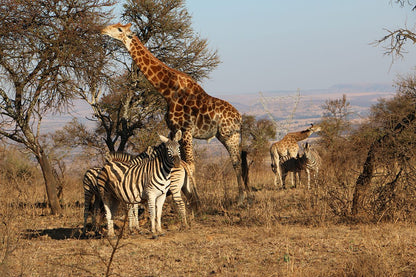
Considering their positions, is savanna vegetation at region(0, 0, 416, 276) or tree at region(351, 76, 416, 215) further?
tree at region(351, 76, 416, 215)

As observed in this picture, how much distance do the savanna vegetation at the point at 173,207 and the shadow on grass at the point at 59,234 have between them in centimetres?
4

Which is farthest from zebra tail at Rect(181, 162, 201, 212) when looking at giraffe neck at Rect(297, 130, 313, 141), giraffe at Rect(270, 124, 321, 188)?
giraffe neck at Rect(297, 130, 313, 141)

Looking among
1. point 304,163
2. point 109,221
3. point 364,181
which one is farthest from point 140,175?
point 304,163

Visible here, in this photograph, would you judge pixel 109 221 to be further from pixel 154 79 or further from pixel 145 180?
pixel 154 79

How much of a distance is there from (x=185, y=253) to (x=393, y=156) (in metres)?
4.05

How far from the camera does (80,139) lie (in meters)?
18.1

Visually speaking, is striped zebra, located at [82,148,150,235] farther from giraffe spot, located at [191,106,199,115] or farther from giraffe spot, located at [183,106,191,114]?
giraffe spot, located at [191,106,199,115]

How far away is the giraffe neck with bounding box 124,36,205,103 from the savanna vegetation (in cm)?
125

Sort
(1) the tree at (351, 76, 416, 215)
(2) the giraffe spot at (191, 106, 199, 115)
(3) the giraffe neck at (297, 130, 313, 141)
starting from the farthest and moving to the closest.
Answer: (3) the giraffe neck at (297, 130, 313, 141), (2) the giraffe spot at (191, 106, 199, 115), (1) the tree at (351, 76, 416, 215)

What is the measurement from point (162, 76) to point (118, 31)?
1.36 m

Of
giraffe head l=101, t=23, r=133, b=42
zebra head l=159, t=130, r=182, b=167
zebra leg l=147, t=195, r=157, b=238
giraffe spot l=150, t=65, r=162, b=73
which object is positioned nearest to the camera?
zebra head l=159, t=130, r=182, b=167

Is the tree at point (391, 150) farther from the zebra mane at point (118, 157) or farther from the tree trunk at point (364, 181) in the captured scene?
the zebra mane at point (118, 157)

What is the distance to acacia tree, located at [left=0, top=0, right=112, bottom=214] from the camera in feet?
37.1

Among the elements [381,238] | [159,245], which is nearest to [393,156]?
[381,238]
